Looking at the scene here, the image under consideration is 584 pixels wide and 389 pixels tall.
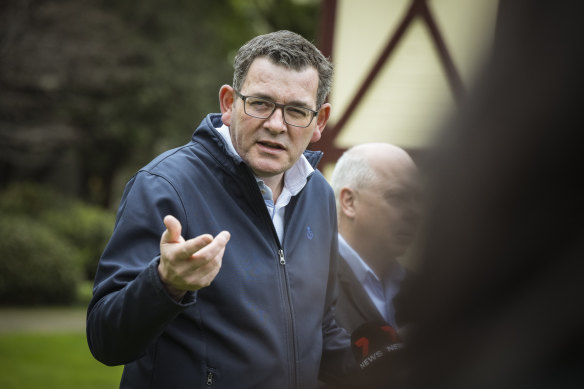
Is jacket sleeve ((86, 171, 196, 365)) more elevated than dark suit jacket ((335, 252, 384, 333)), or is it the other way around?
jacket sleeve ((86, 171, 196, 365))

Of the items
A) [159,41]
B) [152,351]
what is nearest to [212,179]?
[152,351]

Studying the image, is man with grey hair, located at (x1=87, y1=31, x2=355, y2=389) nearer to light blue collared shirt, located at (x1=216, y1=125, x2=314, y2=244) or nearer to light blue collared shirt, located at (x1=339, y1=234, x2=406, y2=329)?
light blue collared shirt, located at (x1=216, y1=125, x2=314, y2=244)

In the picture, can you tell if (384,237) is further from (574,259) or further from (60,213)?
(60,213)

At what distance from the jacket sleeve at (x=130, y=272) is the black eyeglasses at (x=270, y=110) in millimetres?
366

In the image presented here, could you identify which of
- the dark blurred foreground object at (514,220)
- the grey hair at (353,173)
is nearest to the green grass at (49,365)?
the grey hair at (353,173)

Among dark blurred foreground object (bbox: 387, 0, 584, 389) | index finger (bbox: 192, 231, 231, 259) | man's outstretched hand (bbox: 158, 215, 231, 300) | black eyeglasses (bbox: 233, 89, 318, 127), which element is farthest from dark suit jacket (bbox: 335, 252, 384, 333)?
dark blurred foreground object (bbox: 387, 0, 584, 389)

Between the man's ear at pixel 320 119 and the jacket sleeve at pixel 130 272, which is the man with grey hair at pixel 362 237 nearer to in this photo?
the man's ear at pixel 320 119

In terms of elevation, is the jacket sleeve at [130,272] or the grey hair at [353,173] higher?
the grey hair at [353,173]

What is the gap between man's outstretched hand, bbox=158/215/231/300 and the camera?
55.8 inches

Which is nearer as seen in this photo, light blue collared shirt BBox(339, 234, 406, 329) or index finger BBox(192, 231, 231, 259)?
index finger BBox(192, 231, 231, 259)

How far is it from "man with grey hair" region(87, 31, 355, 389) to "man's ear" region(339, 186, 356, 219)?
0.43m

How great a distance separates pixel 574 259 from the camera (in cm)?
46

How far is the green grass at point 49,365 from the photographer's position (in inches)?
290

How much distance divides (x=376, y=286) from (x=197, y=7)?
19.3m
